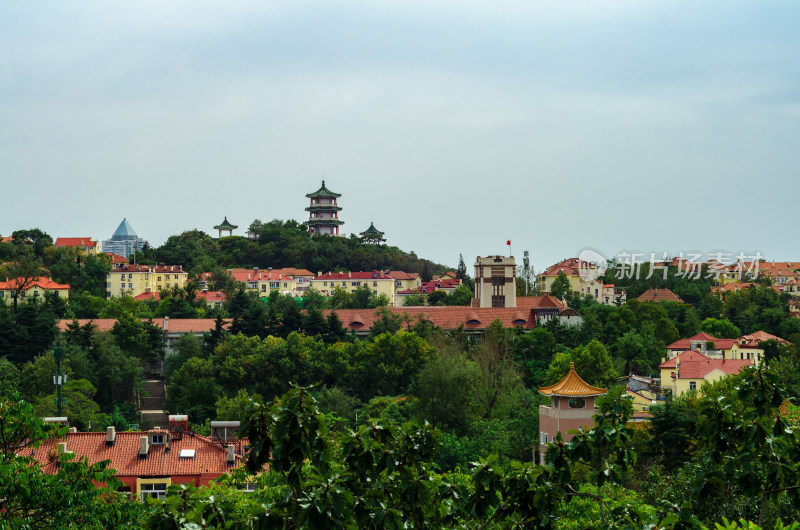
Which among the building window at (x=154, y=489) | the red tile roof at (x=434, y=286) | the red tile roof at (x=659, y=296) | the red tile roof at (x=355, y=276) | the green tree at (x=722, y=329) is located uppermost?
the red tile roof at (x=355, y=276)

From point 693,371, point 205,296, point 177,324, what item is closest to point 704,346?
point 693,371

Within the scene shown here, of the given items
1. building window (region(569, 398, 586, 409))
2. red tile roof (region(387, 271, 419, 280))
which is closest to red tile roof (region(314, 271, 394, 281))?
red tile roof (region(387, 271, 419, 280))

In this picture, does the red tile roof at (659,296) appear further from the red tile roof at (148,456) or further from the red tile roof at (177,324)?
the red tile roof at (148,456)

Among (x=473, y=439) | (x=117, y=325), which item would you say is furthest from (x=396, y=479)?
(x=117, y=325)

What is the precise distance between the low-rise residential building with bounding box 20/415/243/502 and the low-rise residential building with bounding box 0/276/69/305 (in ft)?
141

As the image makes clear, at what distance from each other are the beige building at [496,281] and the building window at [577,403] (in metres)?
29.4

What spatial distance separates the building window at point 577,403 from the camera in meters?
32.7

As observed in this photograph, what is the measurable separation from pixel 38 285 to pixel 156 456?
4556 centimetres

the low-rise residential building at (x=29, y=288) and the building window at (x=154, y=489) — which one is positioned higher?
the low-rise residential building at (x=29, y=288)

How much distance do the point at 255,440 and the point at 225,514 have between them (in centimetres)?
65

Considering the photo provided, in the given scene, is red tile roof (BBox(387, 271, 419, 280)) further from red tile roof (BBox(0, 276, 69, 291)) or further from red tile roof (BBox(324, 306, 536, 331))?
red tile roof (BBox(0, 276, 69, 291))

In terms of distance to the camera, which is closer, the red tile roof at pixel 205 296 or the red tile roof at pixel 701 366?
the red tile roof at pixel 701 366

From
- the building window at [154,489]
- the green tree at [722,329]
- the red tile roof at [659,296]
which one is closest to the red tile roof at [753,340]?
the green tree at [722,329]

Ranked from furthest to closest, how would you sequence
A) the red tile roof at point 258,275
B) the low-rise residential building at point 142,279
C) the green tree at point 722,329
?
the red tile roof at point 258,275, the low-rise residential building at point 142,279, the green tree at point 722,329
